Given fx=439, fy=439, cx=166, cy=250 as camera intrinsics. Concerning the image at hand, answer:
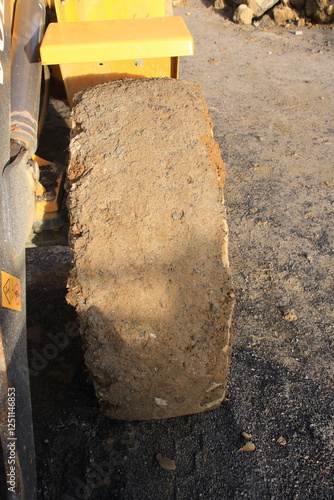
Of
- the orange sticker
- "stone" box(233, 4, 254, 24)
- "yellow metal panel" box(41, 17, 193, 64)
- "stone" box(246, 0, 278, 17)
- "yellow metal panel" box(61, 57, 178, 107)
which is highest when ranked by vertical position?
"yellow metal panel" box(41, 17, 193, 64)

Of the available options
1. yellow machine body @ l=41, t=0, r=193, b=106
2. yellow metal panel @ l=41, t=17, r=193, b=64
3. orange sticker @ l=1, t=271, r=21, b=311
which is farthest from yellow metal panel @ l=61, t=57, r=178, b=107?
orange sticker @ l=1, t=271, r=21, b=311

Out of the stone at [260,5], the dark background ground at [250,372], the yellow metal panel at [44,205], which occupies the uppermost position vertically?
the yellow metal panel at [44,205]

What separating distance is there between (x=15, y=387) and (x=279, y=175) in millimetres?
2698

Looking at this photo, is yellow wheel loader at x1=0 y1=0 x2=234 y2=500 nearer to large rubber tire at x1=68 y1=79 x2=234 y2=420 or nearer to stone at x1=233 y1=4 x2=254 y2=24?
large rubber tire at x1=68 y1=79 x2=234 y2=420

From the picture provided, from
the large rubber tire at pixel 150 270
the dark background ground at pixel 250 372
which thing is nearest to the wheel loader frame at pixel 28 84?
the large rubber tire at pixel 150 270

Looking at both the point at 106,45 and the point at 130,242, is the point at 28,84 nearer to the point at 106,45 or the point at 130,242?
the point at 106,45

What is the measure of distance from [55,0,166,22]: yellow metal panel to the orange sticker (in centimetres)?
141

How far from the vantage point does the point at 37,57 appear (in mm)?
1932

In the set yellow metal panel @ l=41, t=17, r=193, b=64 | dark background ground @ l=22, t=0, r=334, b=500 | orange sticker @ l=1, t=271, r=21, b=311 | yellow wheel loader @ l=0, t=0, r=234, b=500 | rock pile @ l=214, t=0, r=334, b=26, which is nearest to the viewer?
orange sticker @ l=1, t=271, r=21, b=311

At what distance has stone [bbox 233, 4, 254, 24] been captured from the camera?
249 inches

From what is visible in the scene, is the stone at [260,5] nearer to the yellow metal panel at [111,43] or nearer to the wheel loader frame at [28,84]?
the wheel loader frame at [28,84]

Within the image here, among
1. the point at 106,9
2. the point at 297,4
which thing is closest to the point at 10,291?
the point at 106,9

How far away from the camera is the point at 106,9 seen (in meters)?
2.17

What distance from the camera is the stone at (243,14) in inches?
249
